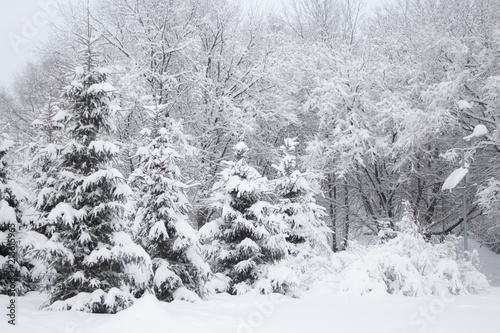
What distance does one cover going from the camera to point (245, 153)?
38.0ft

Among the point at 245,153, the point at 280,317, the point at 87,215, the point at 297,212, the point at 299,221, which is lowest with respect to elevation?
the point at 280,317

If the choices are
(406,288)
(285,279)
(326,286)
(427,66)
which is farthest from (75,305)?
(427,66)

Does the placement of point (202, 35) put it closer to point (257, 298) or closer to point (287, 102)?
point (287, 102)

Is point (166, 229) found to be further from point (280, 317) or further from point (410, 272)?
point (410, 272)

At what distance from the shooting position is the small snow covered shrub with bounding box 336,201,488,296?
31.8 feet

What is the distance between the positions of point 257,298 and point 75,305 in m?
3.26

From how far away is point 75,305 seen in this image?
7203mm

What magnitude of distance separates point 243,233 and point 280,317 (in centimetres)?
419

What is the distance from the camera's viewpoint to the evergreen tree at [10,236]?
904 cm

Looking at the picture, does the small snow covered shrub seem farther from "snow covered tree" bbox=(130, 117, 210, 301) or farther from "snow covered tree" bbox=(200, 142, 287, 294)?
"snow covered tree" bbox=(130, 117, 210, 301)

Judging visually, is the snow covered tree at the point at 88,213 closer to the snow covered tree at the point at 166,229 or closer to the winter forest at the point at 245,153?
the winter forest at the point at 245,153

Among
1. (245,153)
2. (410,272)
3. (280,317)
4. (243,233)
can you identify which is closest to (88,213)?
(280,317)

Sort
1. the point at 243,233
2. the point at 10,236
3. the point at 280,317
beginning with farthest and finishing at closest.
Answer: the point at 243,233 < the point at 10,236 < the point at 280,317

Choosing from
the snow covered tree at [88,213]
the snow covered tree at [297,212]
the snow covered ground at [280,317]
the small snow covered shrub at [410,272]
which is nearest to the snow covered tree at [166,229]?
the snow covered tree at [88,213]
